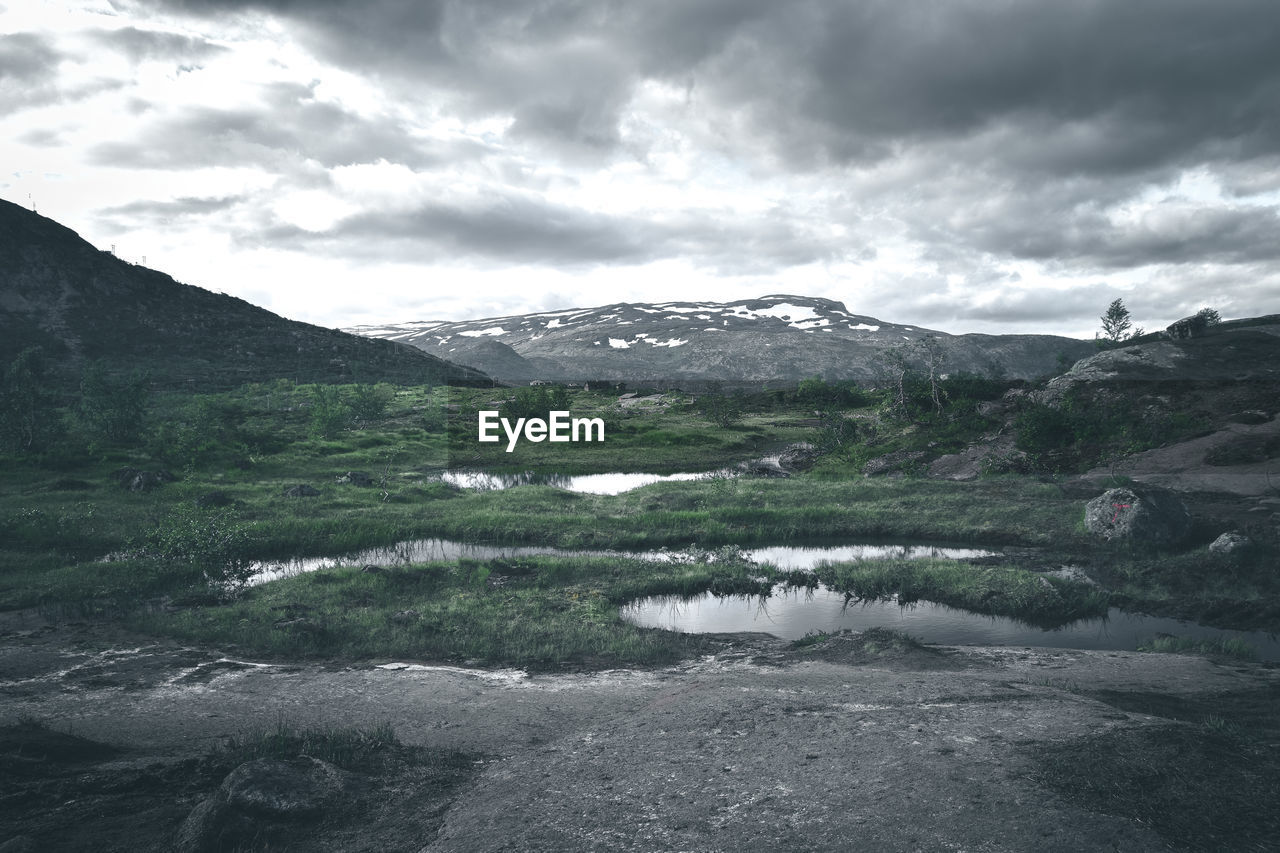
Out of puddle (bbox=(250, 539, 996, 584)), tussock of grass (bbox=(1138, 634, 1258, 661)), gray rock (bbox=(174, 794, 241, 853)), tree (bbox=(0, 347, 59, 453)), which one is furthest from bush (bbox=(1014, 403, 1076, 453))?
tree (bbox=(0, 347, 59, 453))

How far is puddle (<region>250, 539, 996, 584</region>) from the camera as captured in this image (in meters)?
28.0

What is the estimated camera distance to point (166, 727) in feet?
42.7

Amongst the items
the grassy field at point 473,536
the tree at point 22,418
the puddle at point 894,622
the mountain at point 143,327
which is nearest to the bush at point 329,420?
the grassy field at point 473,536

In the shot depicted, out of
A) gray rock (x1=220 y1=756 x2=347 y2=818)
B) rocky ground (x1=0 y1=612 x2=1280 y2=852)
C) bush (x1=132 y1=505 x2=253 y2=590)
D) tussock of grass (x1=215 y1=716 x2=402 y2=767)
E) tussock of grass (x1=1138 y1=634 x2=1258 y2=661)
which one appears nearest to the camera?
rocky ground (x1=0 y1=612 x2=1280 y2=852)

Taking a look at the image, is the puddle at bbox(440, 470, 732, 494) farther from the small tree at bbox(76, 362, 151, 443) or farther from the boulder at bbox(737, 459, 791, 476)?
the small tree at bbox(76, 362, 151, 443)

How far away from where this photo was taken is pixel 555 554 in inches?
1159

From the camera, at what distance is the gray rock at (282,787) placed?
9.07 meters

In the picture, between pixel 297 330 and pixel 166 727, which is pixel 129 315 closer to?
pixel 297 330

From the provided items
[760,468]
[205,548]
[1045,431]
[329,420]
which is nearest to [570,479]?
[760,468]

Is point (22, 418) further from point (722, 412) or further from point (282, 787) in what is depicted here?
point (722, 412)

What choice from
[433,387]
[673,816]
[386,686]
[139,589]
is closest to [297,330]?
[433,387]

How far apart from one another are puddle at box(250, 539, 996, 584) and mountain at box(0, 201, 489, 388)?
82.8m

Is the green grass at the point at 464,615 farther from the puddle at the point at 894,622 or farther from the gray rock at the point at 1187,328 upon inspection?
the gray rock at the point at 1187,328

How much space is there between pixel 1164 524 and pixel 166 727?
33.9 metres
